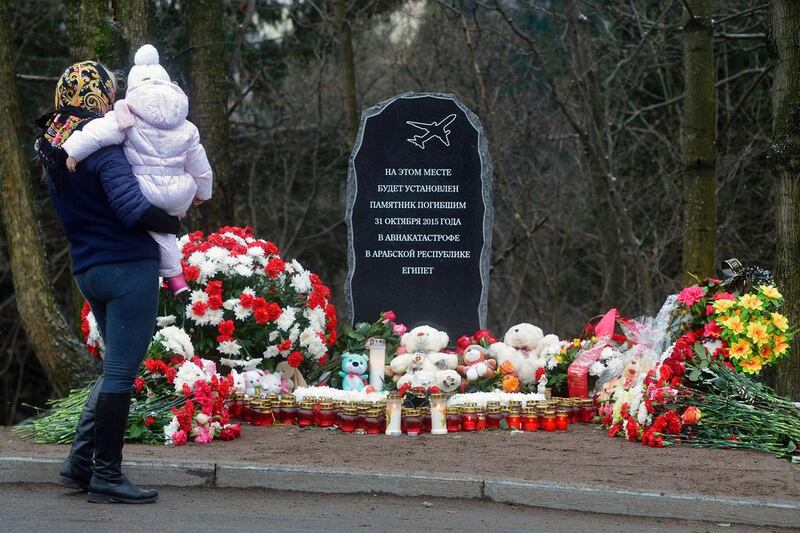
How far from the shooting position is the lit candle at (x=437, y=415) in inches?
282

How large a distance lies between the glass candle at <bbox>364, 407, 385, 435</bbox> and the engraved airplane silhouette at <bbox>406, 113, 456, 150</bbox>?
9.15 ft

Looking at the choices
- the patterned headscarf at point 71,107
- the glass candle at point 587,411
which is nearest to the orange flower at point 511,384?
the glass candle at point 587,411

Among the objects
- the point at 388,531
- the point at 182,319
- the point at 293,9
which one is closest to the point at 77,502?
the point at 388,531

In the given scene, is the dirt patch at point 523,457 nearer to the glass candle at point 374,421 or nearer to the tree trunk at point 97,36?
the glass candle at point 374,421

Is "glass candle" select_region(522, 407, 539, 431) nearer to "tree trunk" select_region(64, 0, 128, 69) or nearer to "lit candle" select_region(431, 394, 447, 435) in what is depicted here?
"lit candle" select_region(431, 394, 447, 435)

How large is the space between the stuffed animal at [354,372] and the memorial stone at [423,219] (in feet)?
3.26

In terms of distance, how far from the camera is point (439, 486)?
18.4 feet

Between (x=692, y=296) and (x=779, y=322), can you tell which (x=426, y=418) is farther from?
(x=779, y=322)

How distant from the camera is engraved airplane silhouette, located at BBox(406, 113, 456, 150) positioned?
912cm

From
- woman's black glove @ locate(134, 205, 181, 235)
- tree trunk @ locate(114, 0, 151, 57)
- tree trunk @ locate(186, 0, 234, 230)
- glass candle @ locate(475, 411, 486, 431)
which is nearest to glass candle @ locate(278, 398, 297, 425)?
glass candle @ locate(475, 411, 486, 431)

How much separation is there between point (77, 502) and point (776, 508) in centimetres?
339

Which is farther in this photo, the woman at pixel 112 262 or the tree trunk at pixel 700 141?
the tree trunk at pixel 700 141

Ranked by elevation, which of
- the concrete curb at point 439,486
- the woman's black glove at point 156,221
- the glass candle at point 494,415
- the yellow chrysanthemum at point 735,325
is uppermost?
the woman's black glove at point 156,221

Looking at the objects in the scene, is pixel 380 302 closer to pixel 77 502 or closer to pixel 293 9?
pixel 77 502
